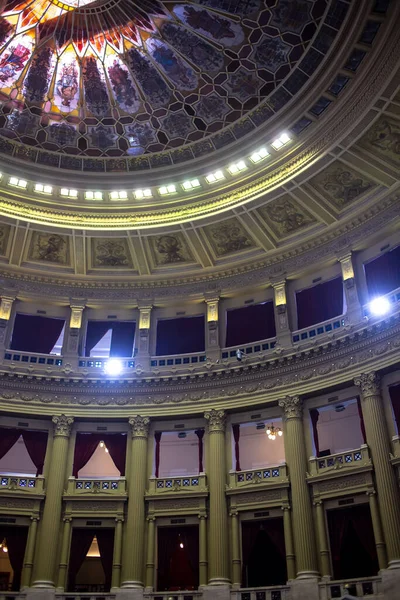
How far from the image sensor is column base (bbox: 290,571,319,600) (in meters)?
19.0

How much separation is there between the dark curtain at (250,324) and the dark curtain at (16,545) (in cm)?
1068


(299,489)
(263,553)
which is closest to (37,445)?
(263,553)

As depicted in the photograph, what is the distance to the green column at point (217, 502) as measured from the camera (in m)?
20.9

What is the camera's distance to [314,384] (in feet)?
73.9

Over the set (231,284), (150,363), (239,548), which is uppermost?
(231,284)

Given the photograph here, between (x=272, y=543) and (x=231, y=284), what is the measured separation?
10.8 meters

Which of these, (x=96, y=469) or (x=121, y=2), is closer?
(x=121, y=2)

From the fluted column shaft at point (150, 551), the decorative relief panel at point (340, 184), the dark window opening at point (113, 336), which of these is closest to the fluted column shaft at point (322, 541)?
the fluted column shaft at point (150, 551)

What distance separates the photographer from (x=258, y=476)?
73.0ft

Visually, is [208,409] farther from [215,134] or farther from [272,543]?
[215,134]

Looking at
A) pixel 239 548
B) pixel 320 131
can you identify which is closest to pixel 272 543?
pixel 239 548

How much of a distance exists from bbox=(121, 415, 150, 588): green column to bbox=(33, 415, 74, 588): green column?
2.50 m

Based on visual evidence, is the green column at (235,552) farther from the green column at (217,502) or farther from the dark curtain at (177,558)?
the dark curtain at (177,558)

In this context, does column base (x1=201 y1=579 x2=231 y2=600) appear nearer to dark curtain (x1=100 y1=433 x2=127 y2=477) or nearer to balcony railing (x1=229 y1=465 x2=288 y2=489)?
balcony railing (x1=229 y1=465 x2=288 y2=489)
